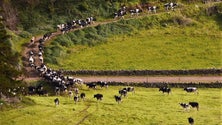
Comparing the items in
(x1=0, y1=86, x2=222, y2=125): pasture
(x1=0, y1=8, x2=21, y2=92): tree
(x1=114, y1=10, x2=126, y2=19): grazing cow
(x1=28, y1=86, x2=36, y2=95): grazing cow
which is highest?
(x1=114, y1=10, x2=126, y2=19): grazing cow

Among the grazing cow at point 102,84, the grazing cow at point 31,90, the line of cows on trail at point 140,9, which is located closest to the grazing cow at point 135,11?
the line of cows on trail at point 140,9

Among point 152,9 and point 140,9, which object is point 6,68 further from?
point 152,9

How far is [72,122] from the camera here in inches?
1800

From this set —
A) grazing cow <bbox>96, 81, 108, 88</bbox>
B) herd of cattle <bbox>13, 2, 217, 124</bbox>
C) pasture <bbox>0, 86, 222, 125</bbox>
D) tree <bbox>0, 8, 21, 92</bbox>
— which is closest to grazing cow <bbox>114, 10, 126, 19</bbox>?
herd of cattle <bbox>13, 2, 217, 124</bbox>

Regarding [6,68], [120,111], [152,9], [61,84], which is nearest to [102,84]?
[61,84]

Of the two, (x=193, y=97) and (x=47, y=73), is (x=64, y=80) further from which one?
(x=193, y=97)

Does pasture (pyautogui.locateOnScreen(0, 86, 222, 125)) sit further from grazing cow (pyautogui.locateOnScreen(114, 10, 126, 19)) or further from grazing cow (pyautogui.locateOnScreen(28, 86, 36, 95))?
grazing cow (pyautogui.locateOnScreen(114, 10, 126, 19))

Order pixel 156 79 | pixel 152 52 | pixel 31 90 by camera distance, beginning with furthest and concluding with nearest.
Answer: pixel 152 52 → pixel 156 79 → pixel 31 90

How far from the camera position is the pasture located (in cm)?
4522

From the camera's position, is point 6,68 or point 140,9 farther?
point 140,9

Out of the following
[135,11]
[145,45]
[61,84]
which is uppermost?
[135,11]

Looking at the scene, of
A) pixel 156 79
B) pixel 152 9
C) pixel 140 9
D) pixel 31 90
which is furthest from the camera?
pixel 140 9

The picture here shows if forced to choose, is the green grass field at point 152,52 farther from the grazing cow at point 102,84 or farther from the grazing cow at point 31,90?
the grazing cow at point 31,90

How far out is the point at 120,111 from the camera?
48.1 m
